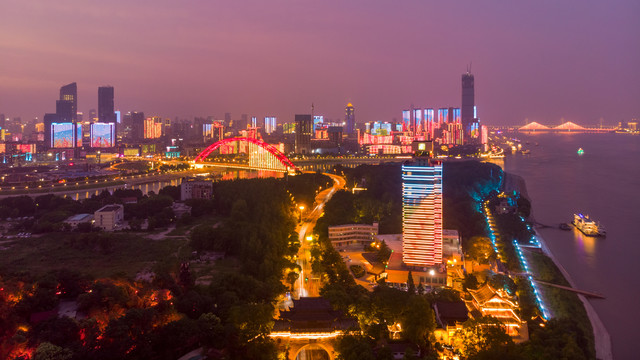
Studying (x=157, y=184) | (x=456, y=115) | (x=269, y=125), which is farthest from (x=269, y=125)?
(x=157, y=184)

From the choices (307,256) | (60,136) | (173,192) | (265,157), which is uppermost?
(60,136)

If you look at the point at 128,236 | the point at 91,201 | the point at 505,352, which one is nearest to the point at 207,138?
the point at 91,201

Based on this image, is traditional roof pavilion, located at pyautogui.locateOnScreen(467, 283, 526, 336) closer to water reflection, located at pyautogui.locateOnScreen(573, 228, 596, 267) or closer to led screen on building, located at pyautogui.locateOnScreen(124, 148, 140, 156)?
water reflection, located at pyautogui.locateOnScreen(573, 228, 596, 267)

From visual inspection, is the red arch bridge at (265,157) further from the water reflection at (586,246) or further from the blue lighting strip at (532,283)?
the blue lighting strip at (532,283)

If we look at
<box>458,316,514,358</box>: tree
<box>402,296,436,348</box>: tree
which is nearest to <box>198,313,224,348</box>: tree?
<box>402,296,436,348</box>: tree

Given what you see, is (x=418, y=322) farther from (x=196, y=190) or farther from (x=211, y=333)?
(x=196, y=190)

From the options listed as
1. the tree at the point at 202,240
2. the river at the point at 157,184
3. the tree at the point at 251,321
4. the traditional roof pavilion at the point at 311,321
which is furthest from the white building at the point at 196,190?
the tree at the point at 251,321

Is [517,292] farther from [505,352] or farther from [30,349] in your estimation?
[30,349]
